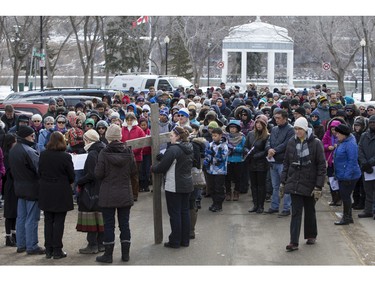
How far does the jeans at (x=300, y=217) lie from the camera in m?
10.1

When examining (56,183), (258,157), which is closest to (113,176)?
(56,183)

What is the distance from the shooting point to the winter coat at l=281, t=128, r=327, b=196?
33.1 ft

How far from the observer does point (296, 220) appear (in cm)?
1016

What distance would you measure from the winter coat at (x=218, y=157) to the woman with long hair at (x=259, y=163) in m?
0.43

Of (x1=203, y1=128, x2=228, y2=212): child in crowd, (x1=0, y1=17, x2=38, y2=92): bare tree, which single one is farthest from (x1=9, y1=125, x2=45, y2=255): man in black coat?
(x1=0, y1=17, x2=38, y2=92): bare tree

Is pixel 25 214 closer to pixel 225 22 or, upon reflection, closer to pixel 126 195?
pixel 126 195

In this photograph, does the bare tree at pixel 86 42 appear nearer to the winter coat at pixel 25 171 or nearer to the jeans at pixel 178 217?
the winter coat at pixel 25 171

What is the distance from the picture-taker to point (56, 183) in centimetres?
961

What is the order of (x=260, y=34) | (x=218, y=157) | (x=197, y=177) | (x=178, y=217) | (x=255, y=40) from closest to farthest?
(x=178, y=217) < (x=197, y=177) < (x=218, y=157) < (x=255, y=40) < (x=260, y=34)

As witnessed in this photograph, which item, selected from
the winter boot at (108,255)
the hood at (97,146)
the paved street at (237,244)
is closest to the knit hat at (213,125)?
the paved street at (237,244)

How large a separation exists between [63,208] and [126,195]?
3.00 feet

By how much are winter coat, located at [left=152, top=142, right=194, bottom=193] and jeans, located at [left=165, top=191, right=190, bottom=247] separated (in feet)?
0.43

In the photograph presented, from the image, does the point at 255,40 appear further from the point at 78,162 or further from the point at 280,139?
the point at 78,162

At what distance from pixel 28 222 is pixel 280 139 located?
15.2ft
